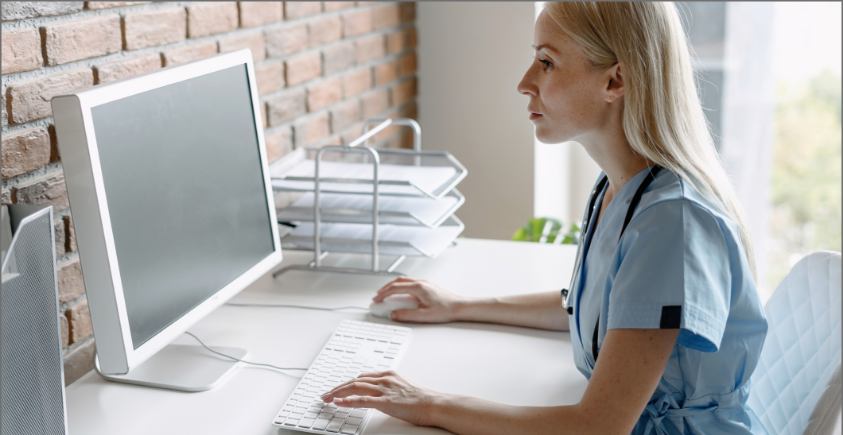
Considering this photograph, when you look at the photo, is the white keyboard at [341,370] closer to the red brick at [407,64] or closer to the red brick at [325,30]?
the red brick at [325,30]

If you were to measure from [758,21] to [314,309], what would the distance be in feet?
7.20

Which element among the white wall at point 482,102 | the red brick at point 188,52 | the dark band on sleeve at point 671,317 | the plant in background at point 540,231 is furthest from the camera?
the white wall at point 482,102

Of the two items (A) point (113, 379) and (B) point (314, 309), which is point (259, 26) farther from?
(A) point (113, 379)

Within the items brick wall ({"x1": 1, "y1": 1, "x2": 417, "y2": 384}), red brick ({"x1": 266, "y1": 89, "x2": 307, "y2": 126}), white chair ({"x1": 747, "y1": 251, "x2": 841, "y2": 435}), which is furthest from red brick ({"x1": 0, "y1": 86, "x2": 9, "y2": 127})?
white chair ({"x1": 747, "y1": 251, "x2": 841, "y2": 435})

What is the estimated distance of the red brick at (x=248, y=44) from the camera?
1.48 meters

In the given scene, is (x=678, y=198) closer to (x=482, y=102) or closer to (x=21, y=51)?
(x=21, y=51)

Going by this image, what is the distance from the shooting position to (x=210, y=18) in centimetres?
142

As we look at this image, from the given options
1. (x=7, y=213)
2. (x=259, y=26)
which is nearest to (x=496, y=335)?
(x=7, y=213)

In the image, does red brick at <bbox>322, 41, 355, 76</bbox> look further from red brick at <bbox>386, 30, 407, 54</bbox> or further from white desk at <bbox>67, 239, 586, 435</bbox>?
white desk at <bbox>67, 239, 586, 435</bbox>

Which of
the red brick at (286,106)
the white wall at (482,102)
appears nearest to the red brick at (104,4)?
the red brick at (286,106)

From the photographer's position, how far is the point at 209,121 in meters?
1.06

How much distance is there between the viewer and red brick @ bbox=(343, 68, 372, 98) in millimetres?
1991

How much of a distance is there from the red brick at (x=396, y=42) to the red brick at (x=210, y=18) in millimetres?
761

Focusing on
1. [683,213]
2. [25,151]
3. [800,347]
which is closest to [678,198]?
[683,213]
